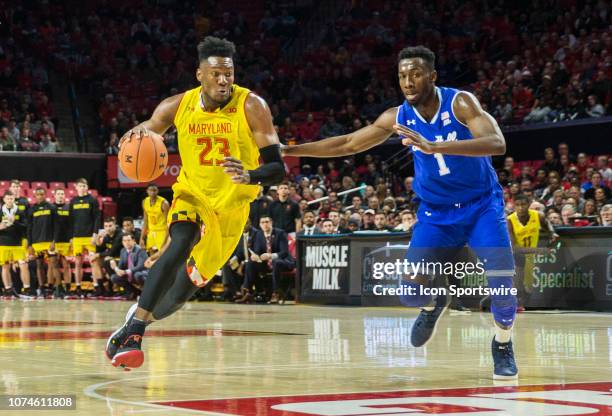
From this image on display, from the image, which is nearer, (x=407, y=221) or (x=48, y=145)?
(x=407, y=221)

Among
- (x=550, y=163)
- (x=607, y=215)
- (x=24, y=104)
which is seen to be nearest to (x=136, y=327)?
(x=607, y=215)

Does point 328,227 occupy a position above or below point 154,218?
below

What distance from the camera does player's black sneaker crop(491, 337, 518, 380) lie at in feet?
22.4

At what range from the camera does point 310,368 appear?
7.46 meters

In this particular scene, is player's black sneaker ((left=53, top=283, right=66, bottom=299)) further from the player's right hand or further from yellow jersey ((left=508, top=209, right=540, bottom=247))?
the player's right hand

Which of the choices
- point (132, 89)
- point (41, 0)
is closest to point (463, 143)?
point (132, 89)

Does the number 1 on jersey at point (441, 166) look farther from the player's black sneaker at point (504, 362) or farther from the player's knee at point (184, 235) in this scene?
the player's knee at point (184, 235)

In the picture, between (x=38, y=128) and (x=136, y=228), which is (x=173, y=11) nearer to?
(x=38, y=128)

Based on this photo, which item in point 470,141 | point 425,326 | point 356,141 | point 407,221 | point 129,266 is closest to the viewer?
point 470,141

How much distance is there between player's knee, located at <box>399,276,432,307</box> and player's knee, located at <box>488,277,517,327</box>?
0.66 metres

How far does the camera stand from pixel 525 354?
28.8 ft

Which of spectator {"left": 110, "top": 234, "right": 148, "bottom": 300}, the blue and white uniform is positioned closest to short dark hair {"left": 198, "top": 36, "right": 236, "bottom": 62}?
the blue and white uniform

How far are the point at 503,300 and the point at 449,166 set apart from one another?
93cm

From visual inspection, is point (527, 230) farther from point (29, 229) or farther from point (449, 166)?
point (29, 229)
